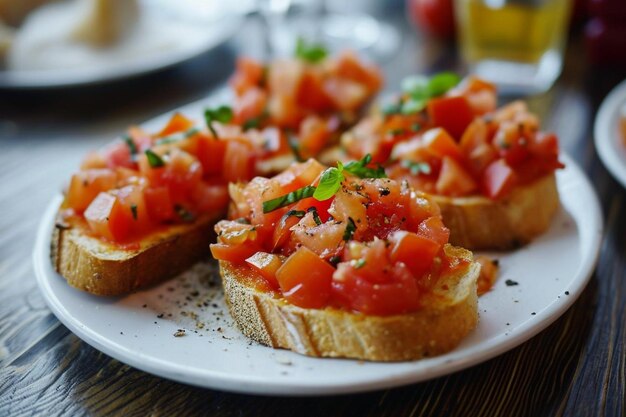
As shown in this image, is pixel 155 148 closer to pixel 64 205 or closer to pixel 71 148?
pixel 64 205

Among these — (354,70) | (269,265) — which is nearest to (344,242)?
(269,265)

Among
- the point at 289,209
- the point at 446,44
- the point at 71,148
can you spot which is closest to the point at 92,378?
the point at 289,209

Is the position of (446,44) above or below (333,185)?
below

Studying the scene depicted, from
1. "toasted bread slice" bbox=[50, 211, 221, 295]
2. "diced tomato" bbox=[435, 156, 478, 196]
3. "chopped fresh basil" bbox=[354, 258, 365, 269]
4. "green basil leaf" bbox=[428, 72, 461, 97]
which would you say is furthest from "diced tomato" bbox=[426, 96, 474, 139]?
"chopped fresh basil" bbox=[354, 258, 365, 269]

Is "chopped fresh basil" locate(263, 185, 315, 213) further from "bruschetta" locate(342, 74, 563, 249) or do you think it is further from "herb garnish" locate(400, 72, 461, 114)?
"herb garnish" locate(400, 72, 461, 114)

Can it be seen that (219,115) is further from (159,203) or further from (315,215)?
(315,215)

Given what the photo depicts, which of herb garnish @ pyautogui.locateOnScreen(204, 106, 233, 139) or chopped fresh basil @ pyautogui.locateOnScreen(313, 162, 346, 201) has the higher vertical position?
chopped fresh basil @ pyautogui.locateOnScreen(313, 162, 346, 201)

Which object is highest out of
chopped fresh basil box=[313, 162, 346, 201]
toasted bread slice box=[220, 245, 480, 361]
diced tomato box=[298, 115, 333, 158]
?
chopped fresh basil box=[313, 162, 346, 201]
